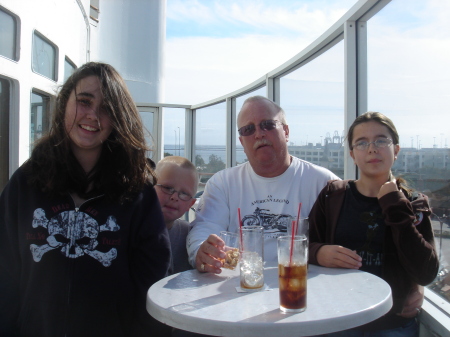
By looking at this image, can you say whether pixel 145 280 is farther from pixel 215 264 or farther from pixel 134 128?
pixel 134 128

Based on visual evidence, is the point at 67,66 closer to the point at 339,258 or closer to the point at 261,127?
the point at 261,127

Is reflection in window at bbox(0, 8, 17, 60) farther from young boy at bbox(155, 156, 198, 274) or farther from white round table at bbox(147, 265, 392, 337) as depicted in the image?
white round table at bbox(147, 265, 392, 337)

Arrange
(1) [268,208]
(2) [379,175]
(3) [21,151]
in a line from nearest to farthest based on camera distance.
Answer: (2) [379,175], (1) [268,208], (3) [21,151]

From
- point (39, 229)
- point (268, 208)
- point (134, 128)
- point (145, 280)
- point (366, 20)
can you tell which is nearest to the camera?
point (39, 229)

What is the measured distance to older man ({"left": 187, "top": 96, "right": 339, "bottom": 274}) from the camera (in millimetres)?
2221

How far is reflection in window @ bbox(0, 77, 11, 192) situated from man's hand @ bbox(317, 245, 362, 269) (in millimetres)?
2386

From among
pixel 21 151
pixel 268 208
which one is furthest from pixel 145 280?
pixel 21 151

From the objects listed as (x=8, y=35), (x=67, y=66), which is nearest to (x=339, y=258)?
(x=8, y=35)

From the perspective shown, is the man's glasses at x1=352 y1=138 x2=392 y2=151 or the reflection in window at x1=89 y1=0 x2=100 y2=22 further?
the reflection in window at x1=89 y1=0 x2=100 y2=22

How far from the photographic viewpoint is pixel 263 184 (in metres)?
2.34

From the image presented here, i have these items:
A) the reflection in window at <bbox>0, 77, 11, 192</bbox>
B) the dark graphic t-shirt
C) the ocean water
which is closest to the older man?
the dark graphic t-shirt

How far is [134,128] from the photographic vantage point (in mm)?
1720

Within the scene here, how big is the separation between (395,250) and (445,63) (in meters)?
0.92

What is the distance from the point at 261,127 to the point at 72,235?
1262 millimetres
